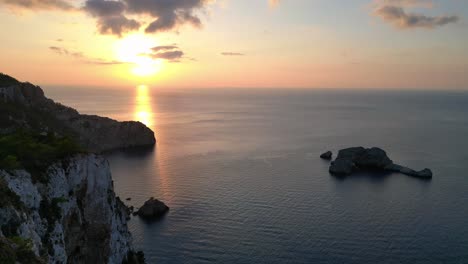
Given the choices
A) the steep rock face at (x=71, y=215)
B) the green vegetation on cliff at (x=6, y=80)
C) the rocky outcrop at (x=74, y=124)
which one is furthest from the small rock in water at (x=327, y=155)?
the green vegetation on cliff at (x=6, y=80)

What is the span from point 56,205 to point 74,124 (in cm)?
13924

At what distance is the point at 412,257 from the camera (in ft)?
209

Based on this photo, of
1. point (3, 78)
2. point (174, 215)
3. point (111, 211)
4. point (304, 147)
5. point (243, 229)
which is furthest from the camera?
point (304, 147)

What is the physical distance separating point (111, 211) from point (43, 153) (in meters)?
11.4

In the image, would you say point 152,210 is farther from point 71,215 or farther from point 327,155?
point 327,155

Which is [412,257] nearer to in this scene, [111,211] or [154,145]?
[111,211]

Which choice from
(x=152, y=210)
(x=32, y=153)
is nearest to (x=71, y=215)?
(x=32, y=153)

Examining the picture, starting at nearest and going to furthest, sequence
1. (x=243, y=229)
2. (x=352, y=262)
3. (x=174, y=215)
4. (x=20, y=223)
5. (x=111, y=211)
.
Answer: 1. (x=20, y=223)
2. (x=111, y=211)
3. (x=352, y=262)
4. (x=243, y=229)
5. (x=174, y=215)

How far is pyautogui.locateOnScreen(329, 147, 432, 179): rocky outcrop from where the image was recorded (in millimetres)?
119488

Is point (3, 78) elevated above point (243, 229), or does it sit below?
above

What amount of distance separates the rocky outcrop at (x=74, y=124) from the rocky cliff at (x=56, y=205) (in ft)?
280

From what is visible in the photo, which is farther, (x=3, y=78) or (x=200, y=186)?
(x=3, y=78)

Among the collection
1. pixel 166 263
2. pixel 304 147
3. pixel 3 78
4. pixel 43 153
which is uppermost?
pixel 3 78

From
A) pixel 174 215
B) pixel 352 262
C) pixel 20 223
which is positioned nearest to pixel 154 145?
pixel 174 215
